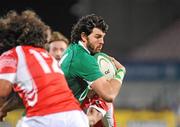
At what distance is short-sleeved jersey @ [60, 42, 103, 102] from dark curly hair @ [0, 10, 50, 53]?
0.67m

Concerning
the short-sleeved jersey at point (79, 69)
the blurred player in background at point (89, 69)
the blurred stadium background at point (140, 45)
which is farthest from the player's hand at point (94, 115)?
the blurred stadium background at point (140, 45)

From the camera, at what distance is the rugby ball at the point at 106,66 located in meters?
5.71

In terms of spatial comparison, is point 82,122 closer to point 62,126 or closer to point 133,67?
point 62,126

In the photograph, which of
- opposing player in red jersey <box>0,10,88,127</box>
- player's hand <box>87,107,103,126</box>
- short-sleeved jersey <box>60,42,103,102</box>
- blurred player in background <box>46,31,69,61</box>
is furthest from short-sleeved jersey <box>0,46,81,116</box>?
blurred player in background <box>46,31,69,61</box>

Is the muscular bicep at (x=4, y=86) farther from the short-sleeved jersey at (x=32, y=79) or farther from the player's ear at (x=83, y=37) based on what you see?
the player's ear at (x=83, y=37)

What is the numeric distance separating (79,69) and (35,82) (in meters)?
0.90

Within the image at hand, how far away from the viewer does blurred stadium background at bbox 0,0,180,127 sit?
15.6 metres

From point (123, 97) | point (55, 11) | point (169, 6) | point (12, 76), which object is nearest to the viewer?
point (12, 76)

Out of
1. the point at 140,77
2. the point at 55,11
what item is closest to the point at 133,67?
the point at 140,77

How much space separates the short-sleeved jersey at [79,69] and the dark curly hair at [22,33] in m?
0.67

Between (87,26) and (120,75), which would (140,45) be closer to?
(87,26)

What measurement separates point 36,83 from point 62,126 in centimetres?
33

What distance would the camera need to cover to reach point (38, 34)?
4.54m

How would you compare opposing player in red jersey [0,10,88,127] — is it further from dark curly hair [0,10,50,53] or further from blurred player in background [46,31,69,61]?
blurred player in background [46,31,69,61]
